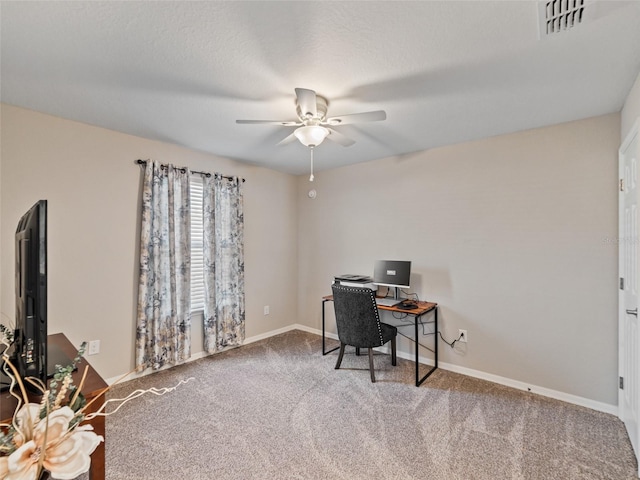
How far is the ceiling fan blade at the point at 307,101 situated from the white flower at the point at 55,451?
5.66ft

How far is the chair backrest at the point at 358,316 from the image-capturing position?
9.67 feet

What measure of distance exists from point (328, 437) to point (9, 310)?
2586mm

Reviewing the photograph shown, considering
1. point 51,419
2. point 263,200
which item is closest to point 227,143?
point 263,200

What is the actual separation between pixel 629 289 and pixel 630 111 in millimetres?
1236

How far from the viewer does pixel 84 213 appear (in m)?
2.76

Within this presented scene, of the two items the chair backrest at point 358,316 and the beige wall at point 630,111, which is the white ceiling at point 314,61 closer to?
the beige wall at point 630,111

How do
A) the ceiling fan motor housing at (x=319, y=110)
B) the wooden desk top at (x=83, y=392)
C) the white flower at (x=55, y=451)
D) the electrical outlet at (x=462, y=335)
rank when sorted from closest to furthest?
the white flower at (x=55, y=451) < the wooden desk top at (x=83, y=392) < the ceiling fan motor housing at (x=319, y=110) < the electrical outlet at (x=462, y=335)

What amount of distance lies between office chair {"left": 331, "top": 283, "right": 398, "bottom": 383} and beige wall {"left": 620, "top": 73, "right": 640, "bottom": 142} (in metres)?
2.23

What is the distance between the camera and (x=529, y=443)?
6.84ft

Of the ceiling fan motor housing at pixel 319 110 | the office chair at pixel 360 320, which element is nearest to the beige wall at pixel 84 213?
the office chair at pixel 360 320

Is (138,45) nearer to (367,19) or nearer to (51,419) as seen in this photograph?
(367,19)

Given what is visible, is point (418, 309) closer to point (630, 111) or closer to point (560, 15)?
point (630, 111)

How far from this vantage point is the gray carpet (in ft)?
6.14

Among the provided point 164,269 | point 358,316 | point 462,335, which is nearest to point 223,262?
point 164,269
